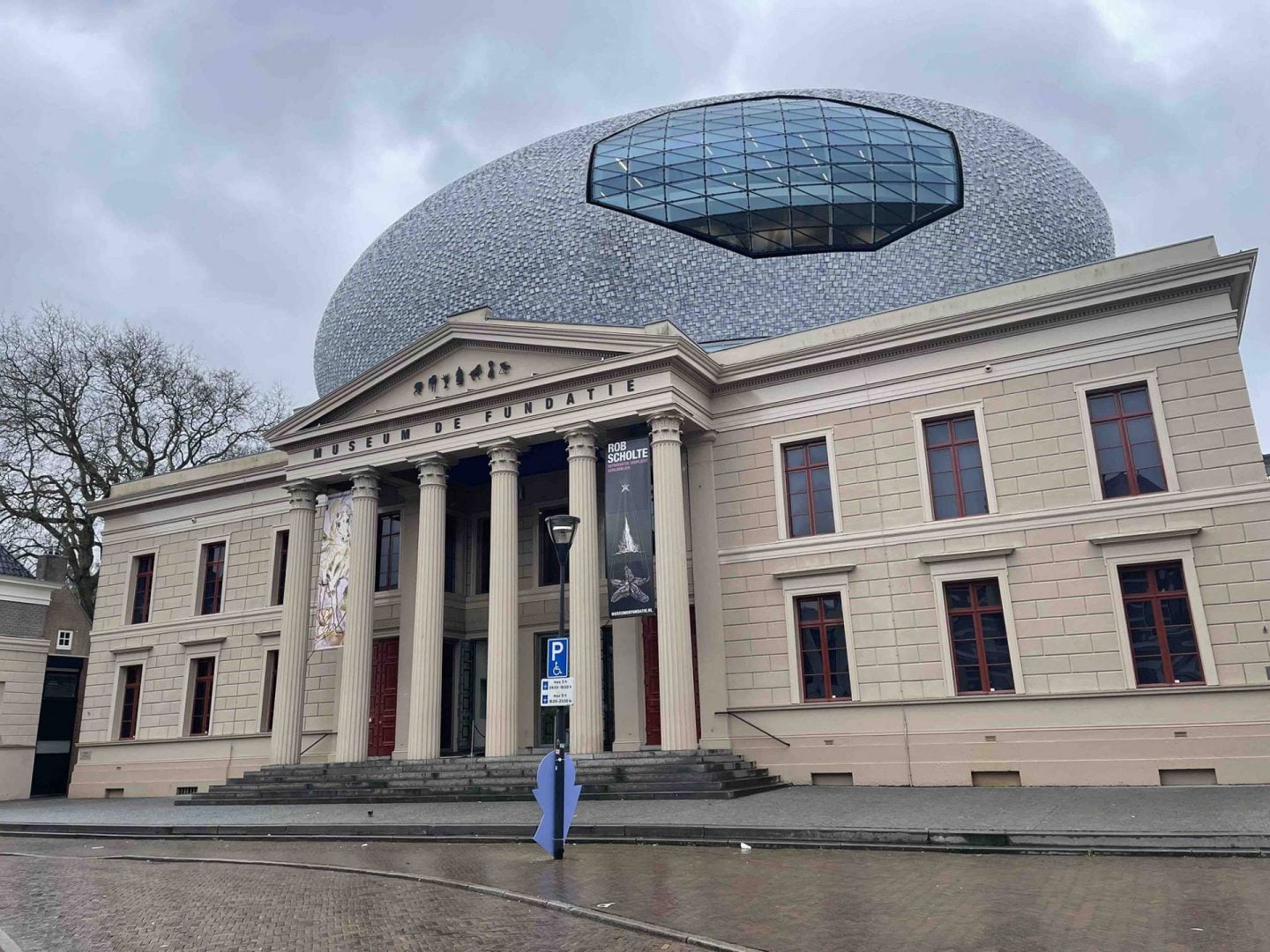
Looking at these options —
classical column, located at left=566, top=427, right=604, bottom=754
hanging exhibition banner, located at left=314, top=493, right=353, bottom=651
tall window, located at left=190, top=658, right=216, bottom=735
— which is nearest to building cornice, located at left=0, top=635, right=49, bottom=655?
tall window, located at left=190, top=658, right=216, bottom=735

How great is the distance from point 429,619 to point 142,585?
14854mm

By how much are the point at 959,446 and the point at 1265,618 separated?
658 centimetres

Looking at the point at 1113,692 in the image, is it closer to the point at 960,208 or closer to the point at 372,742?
the point at 960,208

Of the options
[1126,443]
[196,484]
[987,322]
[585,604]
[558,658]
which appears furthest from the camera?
[196,484]

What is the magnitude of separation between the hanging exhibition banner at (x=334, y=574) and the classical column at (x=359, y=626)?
9.1 inches

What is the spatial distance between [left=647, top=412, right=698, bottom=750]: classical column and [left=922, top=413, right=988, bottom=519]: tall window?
18.6 ft

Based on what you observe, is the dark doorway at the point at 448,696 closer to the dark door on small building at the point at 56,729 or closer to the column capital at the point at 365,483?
the column capital at the point at 365,483

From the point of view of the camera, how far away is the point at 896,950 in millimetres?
6938

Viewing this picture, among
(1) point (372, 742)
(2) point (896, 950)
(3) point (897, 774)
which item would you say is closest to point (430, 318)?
(1) point (372, 742)

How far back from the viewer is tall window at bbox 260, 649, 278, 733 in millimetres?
28203

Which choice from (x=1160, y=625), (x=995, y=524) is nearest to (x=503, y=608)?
(x=995, y=524)

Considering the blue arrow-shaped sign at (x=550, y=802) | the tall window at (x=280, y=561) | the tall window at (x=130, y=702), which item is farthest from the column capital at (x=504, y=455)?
the tall window at (x=130, y=702)

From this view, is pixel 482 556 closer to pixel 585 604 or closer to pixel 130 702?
pixel 585 604

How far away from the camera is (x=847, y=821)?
542 inches
